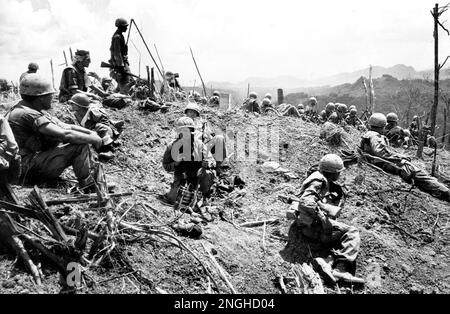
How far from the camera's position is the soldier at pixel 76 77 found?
7.68 metres

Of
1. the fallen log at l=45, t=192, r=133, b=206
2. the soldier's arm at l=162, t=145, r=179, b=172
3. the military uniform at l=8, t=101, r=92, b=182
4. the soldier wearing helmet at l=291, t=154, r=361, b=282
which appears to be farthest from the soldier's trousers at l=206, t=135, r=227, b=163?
the fallen log at l=45, t=192, r=133, b=206

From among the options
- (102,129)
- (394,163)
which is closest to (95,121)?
(102,129)

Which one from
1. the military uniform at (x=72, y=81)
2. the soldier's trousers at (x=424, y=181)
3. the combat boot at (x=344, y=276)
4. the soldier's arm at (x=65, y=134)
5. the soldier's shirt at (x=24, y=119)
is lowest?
the combat boot at (x=344, y=276)

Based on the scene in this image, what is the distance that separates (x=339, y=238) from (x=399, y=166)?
311 cm

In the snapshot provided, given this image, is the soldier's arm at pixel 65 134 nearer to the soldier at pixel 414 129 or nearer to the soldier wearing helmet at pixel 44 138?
the soldier wearing helmet at pixel 44 138

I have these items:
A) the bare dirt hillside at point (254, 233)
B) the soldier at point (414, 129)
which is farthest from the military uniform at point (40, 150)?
the soldier at point (414, 129)

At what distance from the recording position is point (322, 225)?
4.64 m

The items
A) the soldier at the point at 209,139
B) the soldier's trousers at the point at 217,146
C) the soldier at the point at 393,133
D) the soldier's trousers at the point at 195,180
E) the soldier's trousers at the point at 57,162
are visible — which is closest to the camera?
the soldier's trousers at the point at 57,162

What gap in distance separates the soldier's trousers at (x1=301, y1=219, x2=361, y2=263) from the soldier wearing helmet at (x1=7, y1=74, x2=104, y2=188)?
2.65 m

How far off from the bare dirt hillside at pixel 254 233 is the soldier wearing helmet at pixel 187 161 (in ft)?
1.30

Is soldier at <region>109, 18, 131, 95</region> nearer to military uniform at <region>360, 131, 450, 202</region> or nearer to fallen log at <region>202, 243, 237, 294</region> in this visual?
military uniform at <region>360, 131, 450, 202</region>

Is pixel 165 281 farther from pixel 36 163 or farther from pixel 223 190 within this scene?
pixel 223 190
